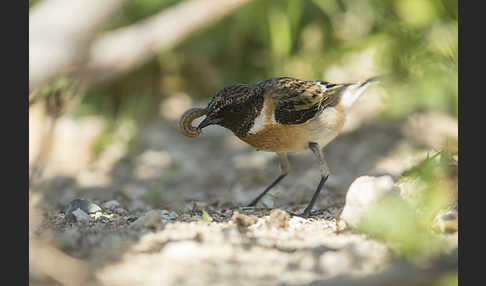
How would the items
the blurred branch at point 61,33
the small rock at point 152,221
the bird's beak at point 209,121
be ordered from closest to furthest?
the blurred branch at point 61,33, the small rock at point 152,221, the bird's beak at point 209,121

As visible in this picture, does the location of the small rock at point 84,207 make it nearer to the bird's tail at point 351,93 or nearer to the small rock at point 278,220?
the small rock at point 278,220

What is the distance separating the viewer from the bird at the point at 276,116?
5.54 meters

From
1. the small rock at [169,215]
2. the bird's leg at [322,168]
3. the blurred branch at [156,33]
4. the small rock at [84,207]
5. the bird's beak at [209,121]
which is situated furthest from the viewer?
the blurred branch at [156,33]

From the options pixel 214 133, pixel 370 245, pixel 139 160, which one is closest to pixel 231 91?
pixel 370 245

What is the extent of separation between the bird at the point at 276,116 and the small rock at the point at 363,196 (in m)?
0.92

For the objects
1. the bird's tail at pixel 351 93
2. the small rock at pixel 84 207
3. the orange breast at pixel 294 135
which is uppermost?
the bird's tail at pixel 351 93

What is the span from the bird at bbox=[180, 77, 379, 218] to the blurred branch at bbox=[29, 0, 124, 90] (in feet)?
4.40

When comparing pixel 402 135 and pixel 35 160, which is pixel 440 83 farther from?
pixel 35 160

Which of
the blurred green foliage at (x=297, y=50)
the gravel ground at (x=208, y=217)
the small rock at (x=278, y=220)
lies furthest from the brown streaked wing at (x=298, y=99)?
the blurred green foliage at (x=297, y=50)

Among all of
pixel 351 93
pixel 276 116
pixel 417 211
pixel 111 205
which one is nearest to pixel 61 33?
pixel 111 205

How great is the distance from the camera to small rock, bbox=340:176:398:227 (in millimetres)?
4465

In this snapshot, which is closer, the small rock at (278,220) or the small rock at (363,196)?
the small rock at (363,196)

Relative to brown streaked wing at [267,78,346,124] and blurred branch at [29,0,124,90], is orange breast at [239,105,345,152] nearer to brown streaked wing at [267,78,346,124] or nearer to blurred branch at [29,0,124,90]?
brown streaked wing at [267,78,346,124]

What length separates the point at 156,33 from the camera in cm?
648
